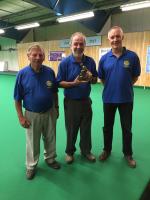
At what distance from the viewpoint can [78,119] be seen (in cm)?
282

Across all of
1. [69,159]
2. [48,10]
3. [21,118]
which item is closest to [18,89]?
[21,118]

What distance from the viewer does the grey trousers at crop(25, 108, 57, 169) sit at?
2.52 metres

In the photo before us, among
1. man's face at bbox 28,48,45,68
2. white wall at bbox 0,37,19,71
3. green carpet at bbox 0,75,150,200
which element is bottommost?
green carpet at bbox 0,75,150,200

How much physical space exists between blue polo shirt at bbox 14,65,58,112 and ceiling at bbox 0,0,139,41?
19.3ft

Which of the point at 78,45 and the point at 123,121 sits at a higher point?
the point at 78,45

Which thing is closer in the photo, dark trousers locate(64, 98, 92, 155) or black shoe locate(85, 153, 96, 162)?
dark trousers locate(64, 98, 92, 155)

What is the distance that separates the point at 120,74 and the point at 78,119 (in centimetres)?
81

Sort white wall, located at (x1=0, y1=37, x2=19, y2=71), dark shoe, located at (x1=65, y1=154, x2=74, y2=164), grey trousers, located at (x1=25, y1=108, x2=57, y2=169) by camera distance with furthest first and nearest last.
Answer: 1. white wall, located at (x1=0, y1=37, x2=19, y2=71)
2. dark shoe, located at (x1=65, y1=154, x2=74, y2=164)
3. grey trousers, located at (x1=25, y1=108, x2=57, y2=169)

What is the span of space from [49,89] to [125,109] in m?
1.03

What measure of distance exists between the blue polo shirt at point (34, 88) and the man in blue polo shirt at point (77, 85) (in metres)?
0.22

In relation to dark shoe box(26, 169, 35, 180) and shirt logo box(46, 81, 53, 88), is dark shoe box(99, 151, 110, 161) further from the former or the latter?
shirt logo box(46, 81, 53, 88)

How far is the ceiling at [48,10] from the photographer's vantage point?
337 inches

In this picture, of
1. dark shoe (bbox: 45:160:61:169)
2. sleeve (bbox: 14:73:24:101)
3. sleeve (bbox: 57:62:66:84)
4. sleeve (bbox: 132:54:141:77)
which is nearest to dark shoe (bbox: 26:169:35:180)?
dark shoe (bbox: 45:160:61:169)

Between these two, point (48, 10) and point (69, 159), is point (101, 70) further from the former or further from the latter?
point (48, 10)
